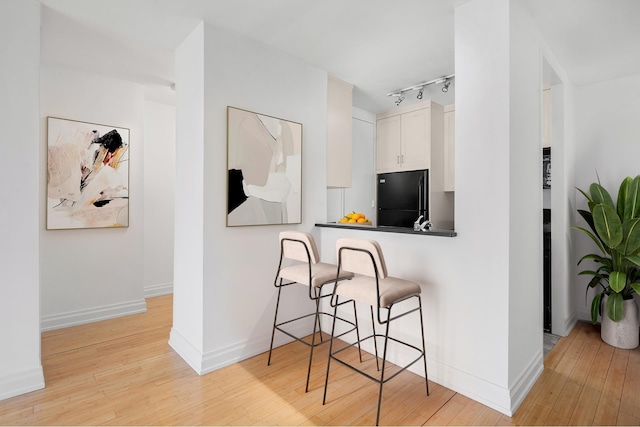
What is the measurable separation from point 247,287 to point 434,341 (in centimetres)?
149

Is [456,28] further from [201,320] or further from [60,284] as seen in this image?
[60,284]

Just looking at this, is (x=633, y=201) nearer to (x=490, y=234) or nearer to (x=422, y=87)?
(x=490, y=234)

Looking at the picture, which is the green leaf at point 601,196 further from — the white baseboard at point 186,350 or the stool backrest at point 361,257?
the white baseboard at point 186,350

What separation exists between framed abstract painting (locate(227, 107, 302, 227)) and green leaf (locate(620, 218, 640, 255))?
279 cm

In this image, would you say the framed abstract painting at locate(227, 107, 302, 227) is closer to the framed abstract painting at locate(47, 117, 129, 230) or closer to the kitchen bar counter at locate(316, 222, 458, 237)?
the kitchen bar counter at locate(316, 222, 458, 237)

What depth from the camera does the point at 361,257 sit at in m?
1.89

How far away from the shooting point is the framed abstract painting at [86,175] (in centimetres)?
319

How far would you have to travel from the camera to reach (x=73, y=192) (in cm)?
330

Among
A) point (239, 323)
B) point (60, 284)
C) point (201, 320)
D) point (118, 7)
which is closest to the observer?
point (118, 7)

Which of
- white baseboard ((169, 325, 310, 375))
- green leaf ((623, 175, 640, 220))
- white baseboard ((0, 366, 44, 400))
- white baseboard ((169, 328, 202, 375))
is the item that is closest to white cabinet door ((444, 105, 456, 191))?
green leaf ((623, 175, 640, 220))

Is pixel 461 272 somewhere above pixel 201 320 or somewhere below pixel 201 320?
above

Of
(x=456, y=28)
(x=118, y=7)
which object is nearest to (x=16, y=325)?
(x=118, y=7)

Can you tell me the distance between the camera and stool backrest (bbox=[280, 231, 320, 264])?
2193 millimetres

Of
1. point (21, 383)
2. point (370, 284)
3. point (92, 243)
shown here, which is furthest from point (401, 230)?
point (92, 243)
